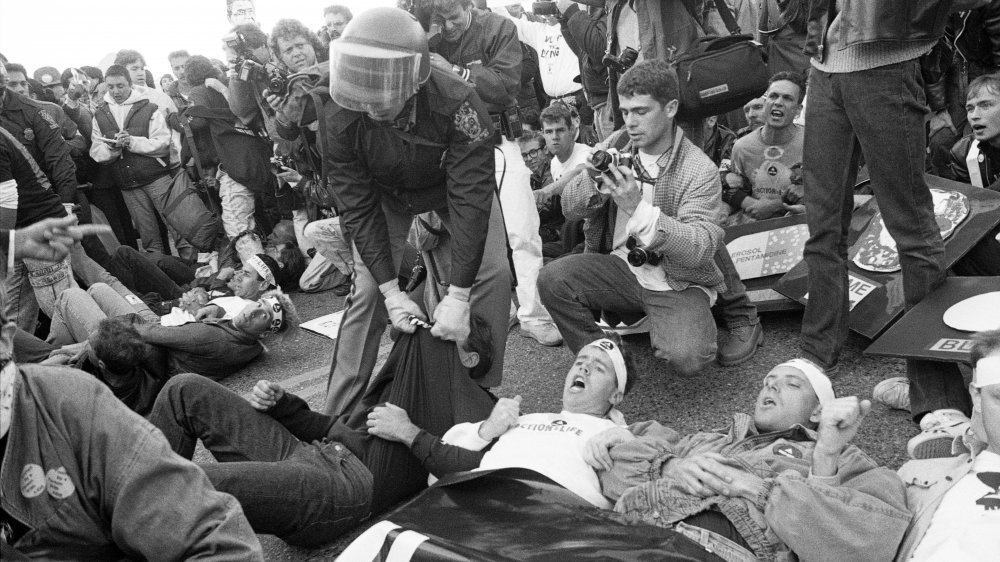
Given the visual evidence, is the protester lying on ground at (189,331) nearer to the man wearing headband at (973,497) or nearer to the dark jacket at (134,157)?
the dark jacket at (134,157)

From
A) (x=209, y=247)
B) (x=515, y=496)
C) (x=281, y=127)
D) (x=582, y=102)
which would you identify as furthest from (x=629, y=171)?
(x=209, y=247)

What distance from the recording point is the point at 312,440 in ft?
10.4

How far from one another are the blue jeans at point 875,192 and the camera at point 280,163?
4544 millimetres

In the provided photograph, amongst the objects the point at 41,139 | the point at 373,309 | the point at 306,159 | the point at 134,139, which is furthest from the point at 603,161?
the point at 134,139

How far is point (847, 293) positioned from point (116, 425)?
306 centimetres

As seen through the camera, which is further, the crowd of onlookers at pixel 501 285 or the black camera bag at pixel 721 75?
the black camera bag at pixel 721 75

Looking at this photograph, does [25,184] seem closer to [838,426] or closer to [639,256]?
[639,256]

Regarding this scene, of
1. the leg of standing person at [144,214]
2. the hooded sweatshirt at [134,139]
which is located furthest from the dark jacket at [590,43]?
the leg of standing person at [144,214]

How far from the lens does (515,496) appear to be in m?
2.40

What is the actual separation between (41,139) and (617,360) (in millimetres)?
5255

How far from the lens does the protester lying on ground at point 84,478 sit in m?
1.41

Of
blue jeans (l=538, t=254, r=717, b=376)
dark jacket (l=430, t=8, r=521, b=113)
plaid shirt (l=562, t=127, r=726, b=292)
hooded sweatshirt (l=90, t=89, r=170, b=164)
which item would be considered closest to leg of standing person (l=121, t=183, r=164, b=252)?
hooded sweatshirt (l=90, t=89, r=170, b=164)

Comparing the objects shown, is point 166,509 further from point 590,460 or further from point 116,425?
point 590,460

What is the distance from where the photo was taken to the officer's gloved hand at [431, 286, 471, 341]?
10.9 feet
